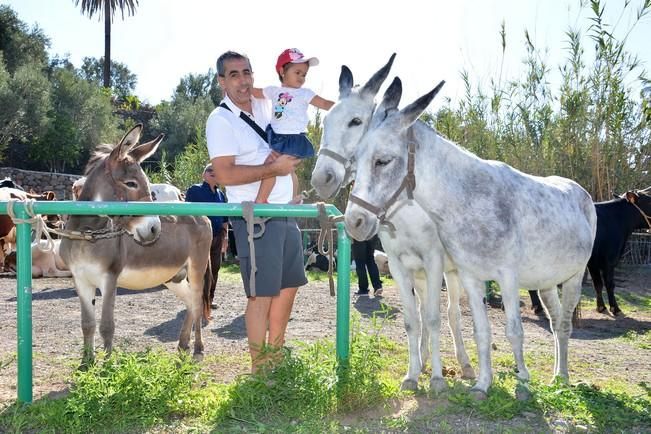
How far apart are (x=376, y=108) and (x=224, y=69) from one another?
3.14 feet

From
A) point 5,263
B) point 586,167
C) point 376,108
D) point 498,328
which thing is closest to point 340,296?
point 376,108

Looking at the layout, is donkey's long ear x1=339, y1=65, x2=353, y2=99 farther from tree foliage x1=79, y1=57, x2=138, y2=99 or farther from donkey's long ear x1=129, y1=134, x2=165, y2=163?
tree foliage x1=79, y1=57, x2=138, y2=99

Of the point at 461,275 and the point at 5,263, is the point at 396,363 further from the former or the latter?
the point at 5,263

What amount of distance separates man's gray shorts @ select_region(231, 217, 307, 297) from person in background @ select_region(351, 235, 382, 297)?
591cm

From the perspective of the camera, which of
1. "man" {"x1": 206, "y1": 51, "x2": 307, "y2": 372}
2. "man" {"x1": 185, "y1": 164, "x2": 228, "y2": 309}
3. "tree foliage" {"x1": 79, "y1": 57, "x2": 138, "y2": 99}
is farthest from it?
"tree foliage" {"x1": 79, "y1": 57, "x2": 138, "y2": 99}

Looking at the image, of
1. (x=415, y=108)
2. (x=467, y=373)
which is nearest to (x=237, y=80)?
(x=415, y=108)

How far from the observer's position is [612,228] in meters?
9.38

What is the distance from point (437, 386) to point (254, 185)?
1745 millimetres

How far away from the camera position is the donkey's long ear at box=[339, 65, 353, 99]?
390 cm

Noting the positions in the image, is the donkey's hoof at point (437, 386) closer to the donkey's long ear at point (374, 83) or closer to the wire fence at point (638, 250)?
the donkey's long ear at point (374, 83)

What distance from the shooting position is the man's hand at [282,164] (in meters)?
3.63

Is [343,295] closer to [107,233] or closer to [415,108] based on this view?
[415,108]

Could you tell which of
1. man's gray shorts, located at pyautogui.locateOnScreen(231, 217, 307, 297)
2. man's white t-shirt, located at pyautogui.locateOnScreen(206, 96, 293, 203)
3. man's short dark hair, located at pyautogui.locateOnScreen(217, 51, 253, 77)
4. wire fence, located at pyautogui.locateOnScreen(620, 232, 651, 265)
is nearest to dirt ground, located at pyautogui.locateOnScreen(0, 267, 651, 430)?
man's gray shorts, located at pyautogui.locateOnScreen(231, 217, 307, 297)

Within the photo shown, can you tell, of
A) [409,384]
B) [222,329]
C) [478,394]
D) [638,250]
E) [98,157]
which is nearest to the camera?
[478,394]
